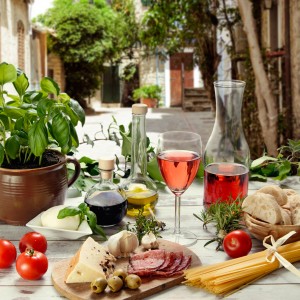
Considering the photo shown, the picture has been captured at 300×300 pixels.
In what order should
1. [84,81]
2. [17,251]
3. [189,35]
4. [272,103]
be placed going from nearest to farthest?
[17,251]
[272,103]
[189,35]
[84,81]

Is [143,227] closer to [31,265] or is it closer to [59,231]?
[59,231]

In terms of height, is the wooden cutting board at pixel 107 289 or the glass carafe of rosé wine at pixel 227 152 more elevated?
the glass carafe of rosé wine at pixel 227 152

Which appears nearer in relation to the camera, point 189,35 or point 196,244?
point 196,244

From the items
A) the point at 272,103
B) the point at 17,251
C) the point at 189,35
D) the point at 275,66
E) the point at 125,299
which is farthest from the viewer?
the point at 189,35

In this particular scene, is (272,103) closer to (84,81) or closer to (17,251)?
(17,251)

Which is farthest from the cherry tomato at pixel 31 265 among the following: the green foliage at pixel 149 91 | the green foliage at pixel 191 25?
the green foliage at pixel 149 91

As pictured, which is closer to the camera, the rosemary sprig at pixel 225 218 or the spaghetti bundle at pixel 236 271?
the spaghetti bundle at pixel 236 271

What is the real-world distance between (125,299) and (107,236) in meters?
0.36

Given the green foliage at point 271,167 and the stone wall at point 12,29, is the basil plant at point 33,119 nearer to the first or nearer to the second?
the green foliage at point 271,167

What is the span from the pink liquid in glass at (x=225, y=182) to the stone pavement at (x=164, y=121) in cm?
895

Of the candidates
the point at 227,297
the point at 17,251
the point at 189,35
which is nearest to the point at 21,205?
the point at 17,251

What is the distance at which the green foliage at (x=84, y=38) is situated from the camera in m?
15.6

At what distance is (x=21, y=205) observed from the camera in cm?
148

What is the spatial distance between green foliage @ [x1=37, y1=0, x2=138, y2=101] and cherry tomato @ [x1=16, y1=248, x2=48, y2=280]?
47.1 feet
